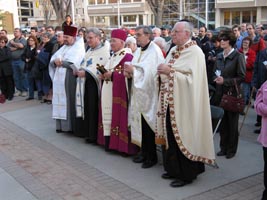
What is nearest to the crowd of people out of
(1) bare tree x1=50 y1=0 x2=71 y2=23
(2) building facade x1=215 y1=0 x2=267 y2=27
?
(1) bare tree x1=50 y1=0 x2=71 y2=23

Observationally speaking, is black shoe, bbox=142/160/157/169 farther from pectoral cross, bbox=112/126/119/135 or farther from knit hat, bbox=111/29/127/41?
knit hat, bbox=111/29/127/41

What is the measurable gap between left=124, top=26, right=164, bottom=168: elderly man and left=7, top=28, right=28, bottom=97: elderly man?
22.8 ft

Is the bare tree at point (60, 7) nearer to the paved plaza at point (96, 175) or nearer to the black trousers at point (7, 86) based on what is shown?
the black trousers at point (7, 86)

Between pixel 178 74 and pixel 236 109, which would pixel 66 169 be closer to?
pixel 178 74

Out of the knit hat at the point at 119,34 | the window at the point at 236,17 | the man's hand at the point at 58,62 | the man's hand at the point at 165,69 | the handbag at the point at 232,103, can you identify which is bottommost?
the handbag at the point at 232,103

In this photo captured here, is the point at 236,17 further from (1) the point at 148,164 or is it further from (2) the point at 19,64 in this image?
(1) the point at 148,164

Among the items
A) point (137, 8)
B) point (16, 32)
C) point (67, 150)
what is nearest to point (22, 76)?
point (16, 32)

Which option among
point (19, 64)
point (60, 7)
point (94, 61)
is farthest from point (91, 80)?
point (60, 7)

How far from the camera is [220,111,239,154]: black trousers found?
5668 mm

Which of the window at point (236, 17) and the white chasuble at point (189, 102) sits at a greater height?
the window at point (236, 17)

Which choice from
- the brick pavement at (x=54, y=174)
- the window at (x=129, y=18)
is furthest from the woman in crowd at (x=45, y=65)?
the window at (x=129, y=18)

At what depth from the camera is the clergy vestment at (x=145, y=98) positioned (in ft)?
17.2

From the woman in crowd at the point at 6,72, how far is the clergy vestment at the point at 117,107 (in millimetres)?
5910

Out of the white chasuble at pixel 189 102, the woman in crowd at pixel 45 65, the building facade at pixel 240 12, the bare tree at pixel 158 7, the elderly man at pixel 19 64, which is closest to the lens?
the white chasuble at pixel 189 102
